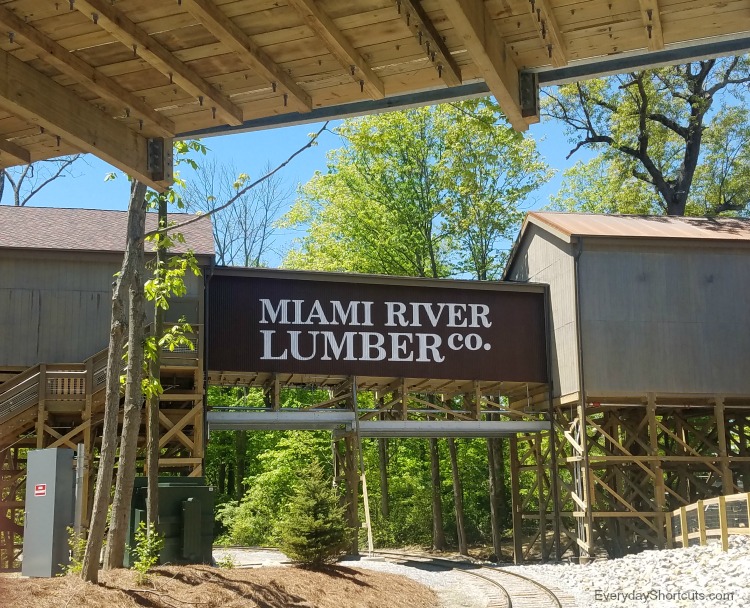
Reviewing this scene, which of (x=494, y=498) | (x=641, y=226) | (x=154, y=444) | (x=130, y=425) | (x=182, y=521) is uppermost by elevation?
(x=641, y=226)

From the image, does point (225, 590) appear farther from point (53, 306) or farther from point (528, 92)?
point (53, 306)

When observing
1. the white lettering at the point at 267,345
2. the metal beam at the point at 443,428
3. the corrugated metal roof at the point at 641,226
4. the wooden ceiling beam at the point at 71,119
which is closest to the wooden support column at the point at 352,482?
the metal beam at the point at 443,428

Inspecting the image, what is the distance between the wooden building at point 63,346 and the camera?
2066cm

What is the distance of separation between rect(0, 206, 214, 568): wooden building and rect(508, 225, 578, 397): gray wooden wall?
32.2 ft

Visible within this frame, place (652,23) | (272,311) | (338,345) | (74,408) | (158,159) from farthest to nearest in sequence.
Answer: (338,345) < (272,311) < (74,408) < (158,159) < (652,23)

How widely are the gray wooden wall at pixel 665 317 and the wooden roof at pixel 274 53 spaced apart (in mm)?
20253

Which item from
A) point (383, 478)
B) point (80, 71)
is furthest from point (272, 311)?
point (80, 71)

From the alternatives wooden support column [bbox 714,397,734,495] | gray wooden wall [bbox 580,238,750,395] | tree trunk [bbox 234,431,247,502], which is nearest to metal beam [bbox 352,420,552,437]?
gray wooden wall [bbox 580,238,750,395]

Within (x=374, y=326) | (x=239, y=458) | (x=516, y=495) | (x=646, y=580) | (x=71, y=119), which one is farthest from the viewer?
(x=239, y=458)

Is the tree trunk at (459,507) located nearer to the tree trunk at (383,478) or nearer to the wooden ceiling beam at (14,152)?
the tree trunk at (383,478)

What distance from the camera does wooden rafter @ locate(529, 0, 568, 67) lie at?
4.54 m

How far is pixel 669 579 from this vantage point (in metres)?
17.6

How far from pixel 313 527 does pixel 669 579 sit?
273 inches

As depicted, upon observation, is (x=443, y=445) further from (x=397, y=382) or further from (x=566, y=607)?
(x=566, y=607)
